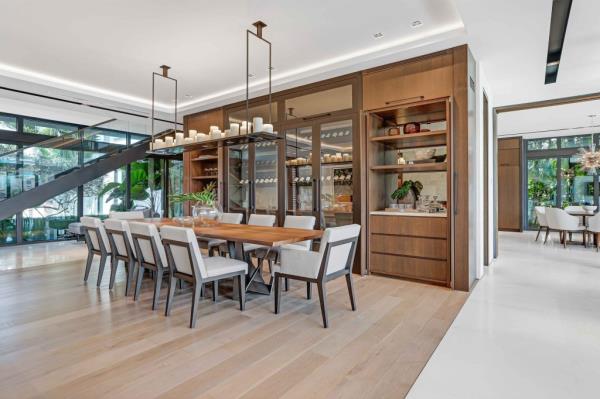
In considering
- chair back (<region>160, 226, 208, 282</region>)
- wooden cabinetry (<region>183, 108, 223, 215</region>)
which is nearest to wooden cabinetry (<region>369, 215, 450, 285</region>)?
chair back (<region>160, 226, 208, 282</region>)

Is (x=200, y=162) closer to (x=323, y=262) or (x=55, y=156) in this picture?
(x=55, y=156)

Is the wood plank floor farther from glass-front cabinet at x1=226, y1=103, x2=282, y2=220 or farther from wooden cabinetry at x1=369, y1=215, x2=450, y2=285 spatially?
glass-front cabinet at x1=226, y1=103, x2=282, y2=220

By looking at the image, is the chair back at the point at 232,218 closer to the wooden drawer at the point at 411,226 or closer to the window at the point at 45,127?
the wooden drawer at the point at 411,226

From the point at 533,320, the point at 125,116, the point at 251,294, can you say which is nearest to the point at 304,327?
the point at 251,294

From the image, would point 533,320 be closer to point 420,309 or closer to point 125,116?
point 420,309

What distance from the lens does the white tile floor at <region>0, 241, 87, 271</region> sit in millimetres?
5586

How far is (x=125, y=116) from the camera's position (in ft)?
25.0

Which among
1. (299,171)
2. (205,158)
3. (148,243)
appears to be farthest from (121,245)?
(205,158)

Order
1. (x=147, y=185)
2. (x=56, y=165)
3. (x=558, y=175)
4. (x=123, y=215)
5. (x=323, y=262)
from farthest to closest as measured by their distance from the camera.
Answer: (x=558, y=175) < (x=147, y=185) < (x=56, y=165) < (x=123, y=215) < (x=323, y=262)

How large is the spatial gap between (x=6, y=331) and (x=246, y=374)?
2180 millimetres

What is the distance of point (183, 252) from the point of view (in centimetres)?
305

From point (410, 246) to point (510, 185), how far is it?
735 centimetres

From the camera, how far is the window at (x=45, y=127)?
7.51 m

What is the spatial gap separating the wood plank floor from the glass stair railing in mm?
3121
